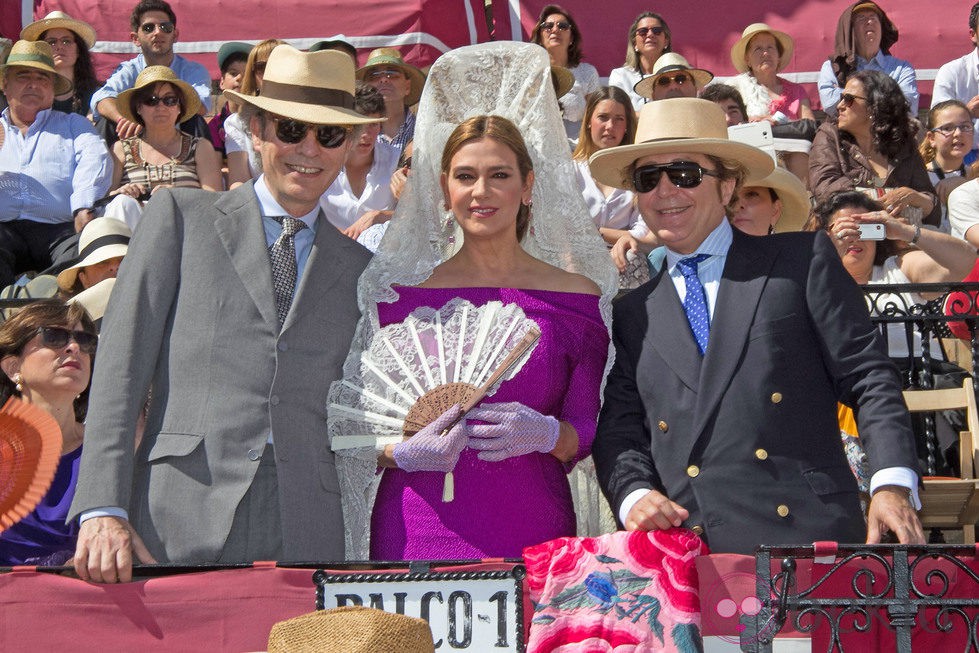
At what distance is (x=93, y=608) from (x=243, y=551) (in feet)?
1.57

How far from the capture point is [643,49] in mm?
10906

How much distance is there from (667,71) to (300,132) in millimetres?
5816

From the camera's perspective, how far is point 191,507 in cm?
396

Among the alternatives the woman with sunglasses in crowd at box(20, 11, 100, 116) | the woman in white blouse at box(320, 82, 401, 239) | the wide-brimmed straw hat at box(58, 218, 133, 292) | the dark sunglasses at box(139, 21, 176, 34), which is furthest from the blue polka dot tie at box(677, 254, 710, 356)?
the dark sunglasses at box(139, 21, 176, 34)

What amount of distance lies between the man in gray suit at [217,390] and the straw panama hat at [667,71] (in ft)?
19.3

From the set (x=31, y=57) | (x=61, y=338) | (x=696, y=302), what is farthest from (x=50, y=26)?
(x=696, y=302)

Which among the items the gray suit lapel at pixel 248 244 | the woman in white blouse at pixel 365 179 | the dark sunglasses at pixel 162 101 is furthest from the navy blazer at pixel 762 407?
the dark sunglasses at pixel 162 101

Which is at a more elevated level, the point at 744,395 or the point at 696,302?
the point at 696,302

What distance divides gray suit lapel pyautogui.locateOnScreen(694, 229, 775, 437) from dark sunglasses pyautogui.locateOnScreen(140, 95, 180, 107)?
5.64 meters

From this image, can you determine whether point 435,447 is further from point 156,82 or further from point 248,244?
point 156,82

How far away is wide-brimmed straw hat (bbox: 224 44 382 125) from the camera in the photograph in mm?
4512

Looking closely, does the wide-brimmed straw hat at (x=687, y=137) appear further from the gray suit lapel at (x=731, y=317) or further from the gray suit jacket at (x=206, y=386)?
the gray suit jacket at (x=206, y=386)

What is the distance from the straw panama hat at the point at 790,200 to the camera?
5.67m

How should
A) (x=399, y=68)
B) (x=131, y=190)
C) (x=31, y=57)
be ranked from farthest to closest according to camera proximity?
(x=399, y=68)
(x=31, y=57)
(x=131, y=190)
